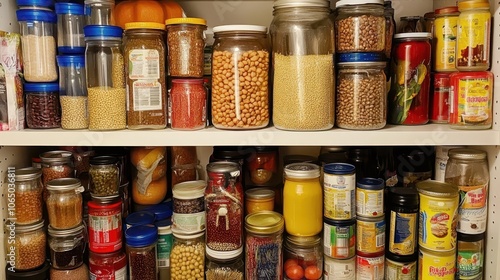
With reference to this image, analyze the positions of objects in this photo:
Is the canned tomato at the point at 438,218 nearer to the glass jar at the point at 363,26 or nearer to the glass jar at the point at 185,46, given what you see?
the glass jar at the point at 363,26

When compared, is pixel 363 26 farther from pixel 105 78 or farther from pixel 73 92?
pixel 73 92

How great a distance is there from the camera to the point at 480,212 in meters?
1.04

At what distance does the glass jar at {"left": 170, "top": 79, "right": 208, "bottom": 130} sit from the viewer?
105 centimetres

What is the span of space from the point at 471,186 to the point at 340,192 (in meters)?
0.31

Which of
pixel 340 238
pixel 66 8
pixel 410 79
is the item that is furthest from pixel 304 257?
pixel 66 8

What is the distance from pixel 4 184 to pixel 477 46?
1.19m

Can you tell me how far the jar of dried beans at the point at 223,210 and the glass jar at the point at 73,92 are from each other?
1.15 feet

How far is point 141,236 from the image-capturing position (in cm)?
104

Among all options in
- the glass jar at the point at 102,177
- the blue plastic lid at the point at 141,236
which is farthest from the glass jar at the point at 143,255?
the glass jar at the point at 102,177

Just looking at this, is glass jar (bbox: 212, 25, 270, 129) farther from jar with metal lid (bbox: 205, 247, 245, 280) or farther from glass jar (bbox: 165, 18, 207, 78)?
jar with metal lid (bbox: 205, 247, 245, 280)

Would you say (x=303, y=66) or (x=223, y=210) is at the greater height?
(x=303, y=66)

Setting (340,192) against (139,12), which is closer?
(340,192)

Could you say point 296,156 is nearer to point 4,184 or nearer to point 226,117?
point 226,117

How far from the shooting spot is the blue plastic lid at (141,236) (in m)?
1.04
